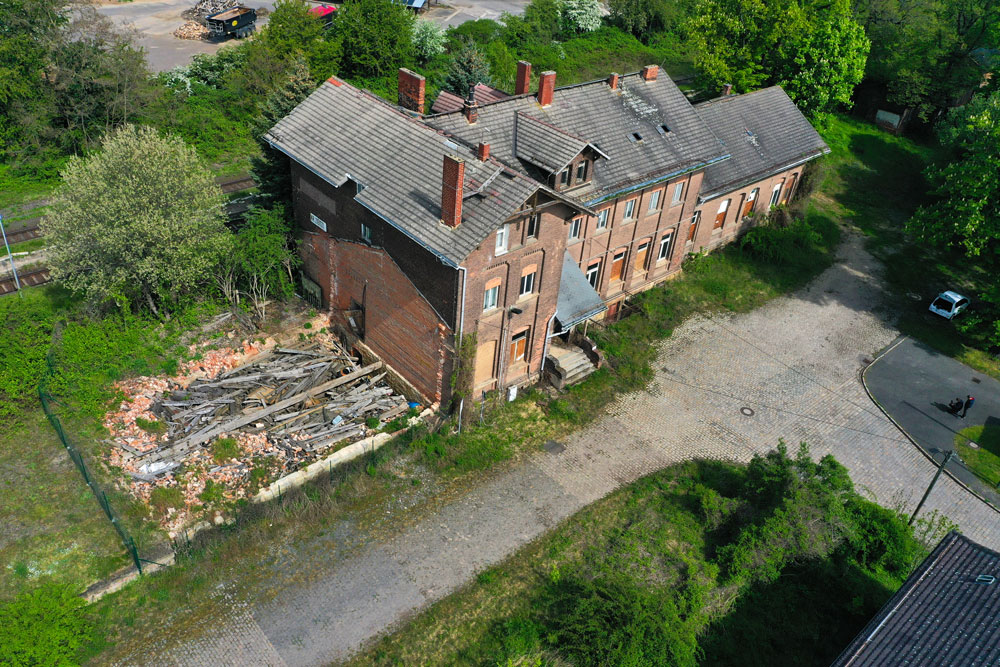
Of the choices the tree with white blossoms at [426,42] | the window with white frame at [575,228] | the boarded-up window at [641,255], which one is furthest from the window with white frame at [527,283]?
the tree with white blossoms at [426,42]

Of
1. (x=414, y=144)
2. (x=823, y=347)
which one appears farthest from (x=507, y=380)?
(x=823, y=347)

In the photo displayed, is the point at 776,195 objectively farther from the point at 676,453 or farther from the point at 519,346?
the point at 519,346

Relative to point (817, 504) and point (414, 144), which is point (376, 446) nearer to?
point (414, 144)

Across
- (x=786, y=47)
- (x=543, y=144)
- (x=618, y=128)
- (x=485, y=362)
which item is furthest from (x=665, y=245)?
(x=786, y=47)

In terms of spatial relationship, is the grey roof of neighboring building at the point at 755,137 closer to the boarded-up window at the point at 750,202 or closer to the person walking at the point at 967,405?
the boarded-up window at the point at 750,202

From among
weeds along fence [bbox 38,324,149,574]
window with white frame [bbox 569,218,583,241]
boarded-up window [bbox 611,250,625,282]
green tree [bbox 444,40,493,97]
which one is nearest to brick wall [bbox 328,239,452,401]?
window with white frame [bbox 569,218,583,241]

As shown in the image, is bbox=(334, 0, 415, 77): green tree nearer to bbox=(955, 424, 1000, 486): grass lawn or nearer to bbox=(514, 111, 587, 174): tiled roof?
bbox=(514, 111, 587, 174): tiled roof

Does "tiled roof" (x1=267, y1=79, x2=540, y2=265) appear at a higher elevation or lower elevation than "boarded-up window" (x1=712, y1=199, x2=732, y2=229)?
higher
